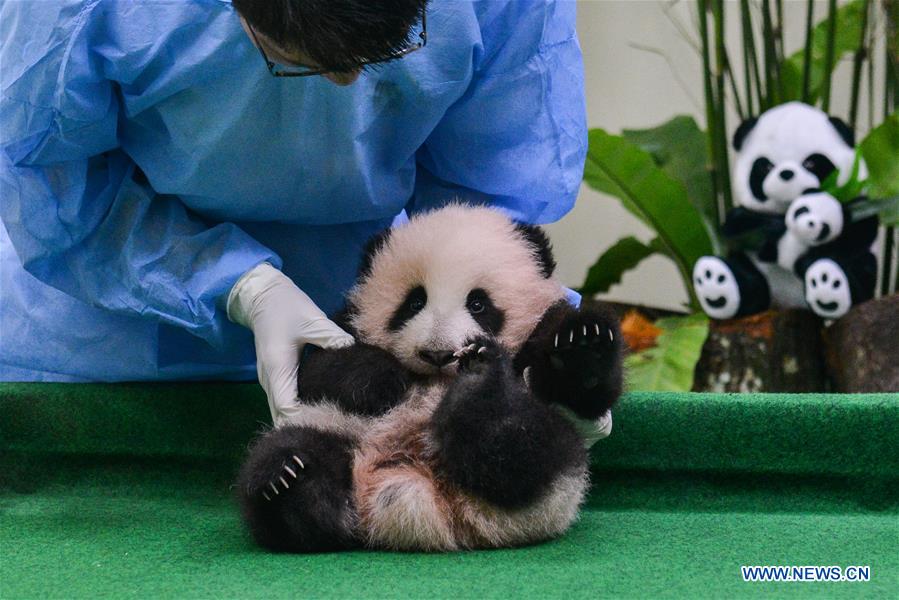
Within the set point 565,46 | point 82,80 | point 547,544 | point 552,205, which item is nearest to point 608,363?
point 547,544

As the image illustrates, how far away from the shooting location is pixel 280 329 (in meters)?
1.36

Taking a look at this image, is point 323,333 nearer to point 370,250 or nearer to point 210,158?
point 370,250

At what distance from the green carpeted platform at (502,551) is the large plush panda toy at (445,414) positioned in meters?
0.04

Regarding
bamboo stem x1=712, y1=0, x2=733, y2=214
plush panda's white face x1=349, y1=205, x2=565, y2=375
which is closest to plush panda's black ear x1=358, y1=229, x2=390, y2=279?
plush panda's white face x1=349, y1=205, x2=565, y2=375

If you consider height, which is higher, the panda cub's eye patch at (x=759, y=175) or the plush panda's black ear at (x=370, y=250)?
the plush panda's black ear at (x=370, y=250)

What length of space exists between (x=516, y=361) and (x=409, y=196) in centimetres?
44

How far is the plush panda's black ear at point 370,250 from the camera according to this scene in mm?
1330

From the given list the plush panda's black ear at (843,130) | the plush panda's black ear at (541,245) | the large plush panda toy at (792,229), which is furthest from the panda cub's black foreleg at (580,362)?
the plush panda's black ear at (843,130)

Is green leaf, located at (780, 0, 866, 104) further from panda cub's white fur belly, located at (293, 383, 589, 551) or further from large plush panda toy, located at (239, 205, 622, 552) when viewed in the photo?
panda cub's white fur belly, located at (293, 383, 589, 551)

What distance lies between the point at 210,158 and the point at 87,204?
22 centimetres

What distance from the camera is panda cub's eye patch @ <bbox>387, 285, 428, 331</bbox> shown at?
1247 mm

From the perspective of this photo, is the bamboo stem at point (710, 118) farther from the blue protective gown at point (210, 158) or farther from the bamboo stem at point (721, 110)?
the blue protective gown at point (210, 158)

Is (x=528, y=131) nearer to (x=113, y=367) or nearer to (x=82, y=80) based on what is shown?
(x=82, y=80)

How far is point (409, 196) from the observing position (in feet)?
5.12
